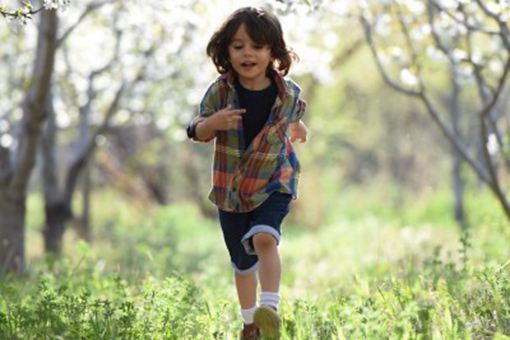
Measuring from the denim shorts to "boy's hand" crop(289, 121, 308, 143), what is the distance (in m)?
0.43

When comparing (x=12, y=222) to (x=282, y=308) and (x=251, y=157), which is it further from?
(x=251, y=157)

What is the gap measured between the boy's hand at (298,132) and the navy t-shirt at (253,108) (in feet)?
0.76

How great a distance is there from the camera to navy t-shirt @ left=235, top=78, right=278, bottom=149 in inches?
157

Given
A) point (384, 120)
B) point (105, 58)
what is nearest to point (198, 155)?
point (384, 120)

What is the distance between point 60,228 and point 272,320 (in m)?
9.31

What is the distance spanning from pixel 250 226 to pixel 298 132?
612 millimetres

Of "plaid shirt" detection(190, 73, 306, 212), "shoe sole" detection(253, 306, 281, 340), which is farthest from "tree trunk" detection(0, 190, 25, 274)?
"shoe sole" detection(253, 306, 281, 340)

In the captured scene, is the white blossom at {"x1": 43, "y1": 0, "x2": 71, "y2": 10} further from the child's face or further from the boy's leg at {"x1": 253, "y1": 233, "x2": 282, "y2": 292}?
the boy's leg at {"x1": 253, "y1": 233, "x2": 282, "y2": 292}

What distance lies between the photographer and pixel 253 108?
3.99 metres

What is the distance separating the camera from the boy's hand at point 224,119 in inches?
148

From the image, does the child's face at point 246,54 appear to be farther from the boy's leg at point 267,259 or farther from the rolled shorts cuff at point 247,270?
the rolled shorts cuff at point 247,270

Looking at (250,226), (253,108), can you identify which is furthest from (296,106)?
(250,226)

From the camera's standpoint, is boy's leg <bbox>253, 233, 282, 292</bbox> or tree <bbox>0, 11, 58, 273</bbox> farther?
tree <bbox>0, 11, 58, 273</bbox>

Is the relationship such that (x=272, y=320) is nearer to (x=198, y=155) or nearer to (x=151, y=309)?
(x=151, y=309)
